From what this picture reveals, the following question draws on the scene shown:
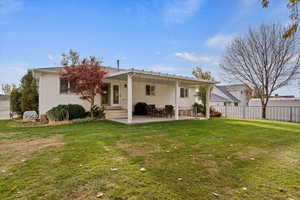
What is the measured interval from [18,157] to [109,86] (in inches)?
347

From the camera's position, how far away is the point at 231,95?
92.6 ft

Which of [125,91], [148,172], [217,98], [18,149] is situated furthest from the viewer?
[217,98]

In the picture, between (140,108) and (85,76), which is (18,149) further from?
(140,108)

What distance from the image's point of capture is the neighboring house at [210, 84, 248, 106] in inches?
1035

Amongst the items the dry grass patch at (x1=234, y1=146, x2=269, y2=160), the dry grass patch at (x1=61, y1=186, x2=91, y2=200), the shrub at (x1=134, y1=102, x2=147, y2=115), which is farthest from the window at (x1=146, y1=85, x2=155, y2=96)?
the dry grass patch at (x1=61, y1=186, x2=91, y2=200)

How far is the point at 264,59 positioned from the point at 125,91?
12859 mm

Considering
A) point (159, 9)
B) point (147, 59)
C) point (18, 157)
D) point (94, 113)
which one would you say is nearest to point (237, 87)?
point (147, 59)

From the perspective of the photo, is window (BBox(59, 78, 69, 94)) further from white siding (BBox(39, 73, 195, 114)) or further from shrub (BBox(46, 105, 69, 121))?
shrub (BBox(46, 105, 69, 121))

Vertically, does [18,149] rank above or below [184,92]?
below

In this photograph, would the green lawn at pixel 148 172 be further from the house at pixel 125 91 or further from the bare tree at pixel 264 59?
the bare tree at pixel 264 59

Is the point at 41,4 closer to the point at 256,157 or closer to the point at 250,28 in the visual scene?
the point at 256,157

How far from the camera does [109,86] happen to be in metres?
12.1

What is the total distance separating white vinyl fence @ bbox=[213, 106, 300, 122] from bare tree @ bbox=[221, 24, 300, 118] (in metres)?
0.54

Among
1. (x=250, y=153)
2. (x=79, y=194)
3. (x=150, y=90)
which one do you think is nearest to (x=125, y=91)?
(x=150, y=90)
